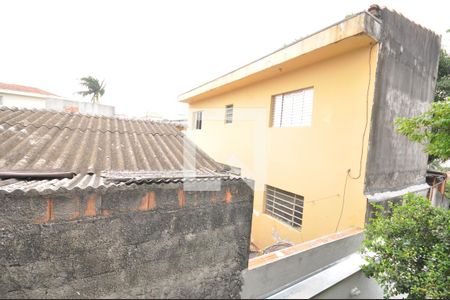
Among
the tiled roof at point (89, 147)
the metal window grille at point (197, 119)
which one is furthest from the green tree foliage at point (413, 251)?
the metal window grille at point (197, 119)

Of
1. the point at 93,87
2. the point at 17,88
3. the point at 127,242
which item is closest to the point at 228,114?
the point at 127,242

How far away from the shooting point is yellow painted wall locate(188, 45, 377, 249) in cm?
515

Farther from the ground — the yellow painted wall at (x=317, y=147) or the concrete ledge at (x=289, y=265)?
the yellow painted wall at (x=317, y=147)

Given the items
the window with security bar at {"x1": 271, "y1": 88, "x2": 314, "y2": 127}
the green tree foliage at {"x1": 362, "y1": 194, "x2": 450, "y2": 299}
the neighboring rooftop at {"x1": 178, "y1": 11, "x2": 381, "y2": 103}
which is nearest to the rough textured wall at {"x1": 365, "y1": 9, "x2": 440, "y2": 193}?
the neighboring rooftop at {"x1": 178, "y1": 11, "x2": 381, "y2": 103}

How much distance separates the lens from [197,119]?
13039 mm

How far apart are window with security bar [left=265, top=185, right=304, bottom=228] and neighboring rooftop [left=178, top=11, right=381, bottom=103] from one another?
344 cm

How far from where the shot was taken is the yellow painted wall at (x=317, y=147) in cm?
515

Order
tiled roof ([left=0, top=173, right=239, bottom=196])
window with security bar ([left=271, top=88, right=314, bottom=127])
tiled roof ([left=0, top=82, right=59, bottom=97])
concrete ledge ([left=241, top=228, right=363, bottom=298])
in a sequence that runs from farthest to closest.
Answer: tiled roof ([left=0, top=82, right=59, bottom=97]), window with security bar ([left=271, top=88, right=314, bottom=127]), concrete ledge ([left=241, top=228, right=363, bottom=298]), tiled roof ([left=0, top=173, right=239, bottom=196])

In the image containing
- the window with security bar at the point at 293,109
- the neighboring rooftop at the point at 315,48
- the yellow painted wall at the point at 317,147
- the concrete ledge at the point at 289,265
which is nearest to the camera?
the concrete ledge at the point at 289,265

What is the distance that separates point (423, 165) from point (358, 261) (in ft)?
16.6

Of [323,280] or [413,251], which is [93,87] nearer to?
[323,280]

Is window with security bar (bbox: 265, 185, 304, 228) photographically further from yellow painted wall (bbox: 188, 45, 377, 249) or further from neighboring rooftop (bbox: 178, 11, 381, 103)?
neighboring rooftop (bbox: 178, 11, 381, 103)

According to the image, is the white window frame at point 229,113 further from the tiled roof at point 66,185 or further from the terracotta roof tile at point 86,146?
the tiled roof at point 66,185

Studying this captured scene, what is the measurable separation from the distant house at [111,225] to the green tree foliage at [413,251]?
69.7 inches
